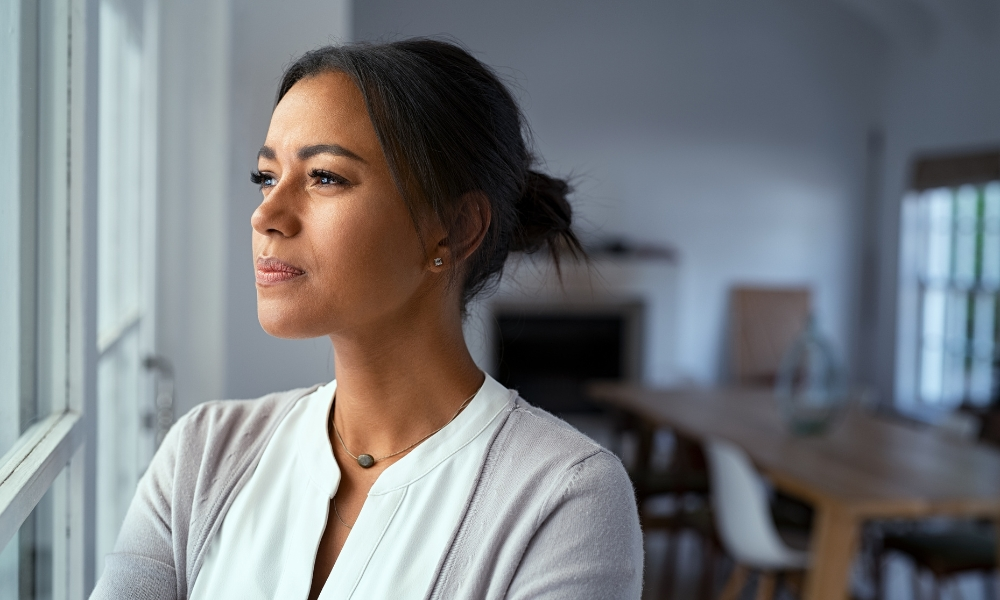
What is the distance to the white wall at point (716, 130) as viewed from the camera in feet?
21.9

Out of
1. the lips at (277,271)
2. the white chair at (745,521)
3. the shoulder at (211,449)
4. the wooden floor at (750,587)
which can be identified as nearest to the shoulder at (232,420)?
the shoulder at (211,449)

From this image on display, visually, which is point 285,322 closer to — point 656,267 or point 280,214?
point 280,214

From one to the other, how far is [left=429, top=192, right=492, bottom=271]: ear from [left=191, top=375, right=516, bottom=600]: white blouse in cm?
16

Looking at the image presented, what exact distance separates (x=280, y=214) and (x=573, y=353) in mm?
5970

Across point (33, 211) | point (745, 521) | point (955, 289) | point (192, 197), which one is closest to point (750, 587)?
point (745, 521)

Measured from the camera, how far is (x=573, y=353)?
686cm

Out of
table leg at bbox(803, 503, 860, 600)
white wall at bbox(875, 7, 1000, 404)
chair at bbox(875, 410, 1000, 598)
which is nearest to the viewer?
table leg at bbox(803, 503, 860, 600)

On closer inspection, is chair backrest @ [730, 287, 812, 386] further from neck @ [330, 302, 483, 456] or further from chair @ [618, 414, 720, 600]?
neck @ [330, 302, 483, 456]

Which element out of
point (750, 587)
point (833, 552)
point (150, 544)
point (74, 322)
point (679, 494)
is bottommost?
point (750, 587)

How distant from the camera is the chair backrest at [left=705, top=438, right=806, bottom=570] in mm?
2926

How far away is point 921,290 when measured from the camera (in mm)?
6840

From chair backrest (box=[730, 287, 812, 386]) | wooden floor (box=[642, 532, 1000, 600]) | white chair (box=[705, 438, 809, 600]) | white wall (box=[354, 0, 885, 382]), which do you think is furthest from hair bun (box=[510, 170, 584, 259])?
chair backrest (box=[730, 287, 812, 386])

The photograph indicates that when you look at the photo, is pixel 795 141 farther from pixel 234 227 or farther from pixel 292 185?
pixel 292 185

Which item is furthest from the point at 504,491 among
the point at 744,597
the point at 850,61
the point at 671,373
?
the point at 850,61
